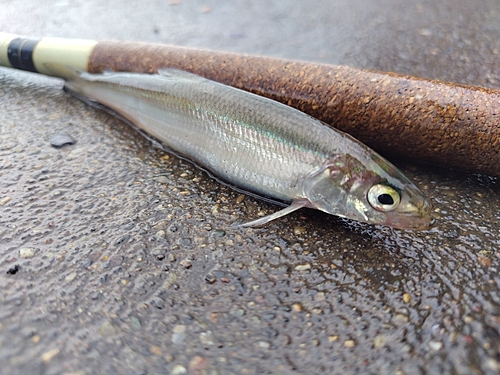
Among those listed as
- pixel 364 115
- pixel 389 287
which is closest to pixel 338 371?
pixel 389 287

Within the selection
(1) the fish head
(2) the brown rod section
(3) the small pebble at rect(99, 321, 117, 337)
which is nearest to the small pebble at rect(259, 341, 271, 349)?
(3) the small pebble at rect(99, 321, 117, 337)

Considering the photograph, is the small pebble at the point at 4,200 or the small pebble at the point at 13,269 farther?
the small pebble at the point at 4,200

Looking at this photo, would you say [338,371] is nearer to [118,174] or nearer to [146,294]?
[146,294]

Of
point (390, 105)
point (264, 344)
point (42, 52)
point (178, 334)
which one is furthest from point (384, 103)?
point (42, 52)

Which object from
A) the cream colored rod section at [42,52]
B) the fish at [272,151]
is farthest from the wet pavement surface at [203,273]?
the cream colored rod section at [42,52]

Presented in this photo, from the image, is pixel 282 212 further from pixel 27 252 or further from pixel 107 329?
pixel 27 252

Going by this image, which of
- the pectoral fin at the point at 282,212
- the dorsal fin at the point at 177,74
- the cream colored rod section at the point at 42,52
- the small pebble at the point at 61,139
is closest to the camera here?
the pectoral fin at the point at 282,212

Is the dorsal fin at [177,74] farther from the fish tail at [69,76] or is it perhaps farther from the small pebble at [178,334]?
the small pebble at [178,334]
